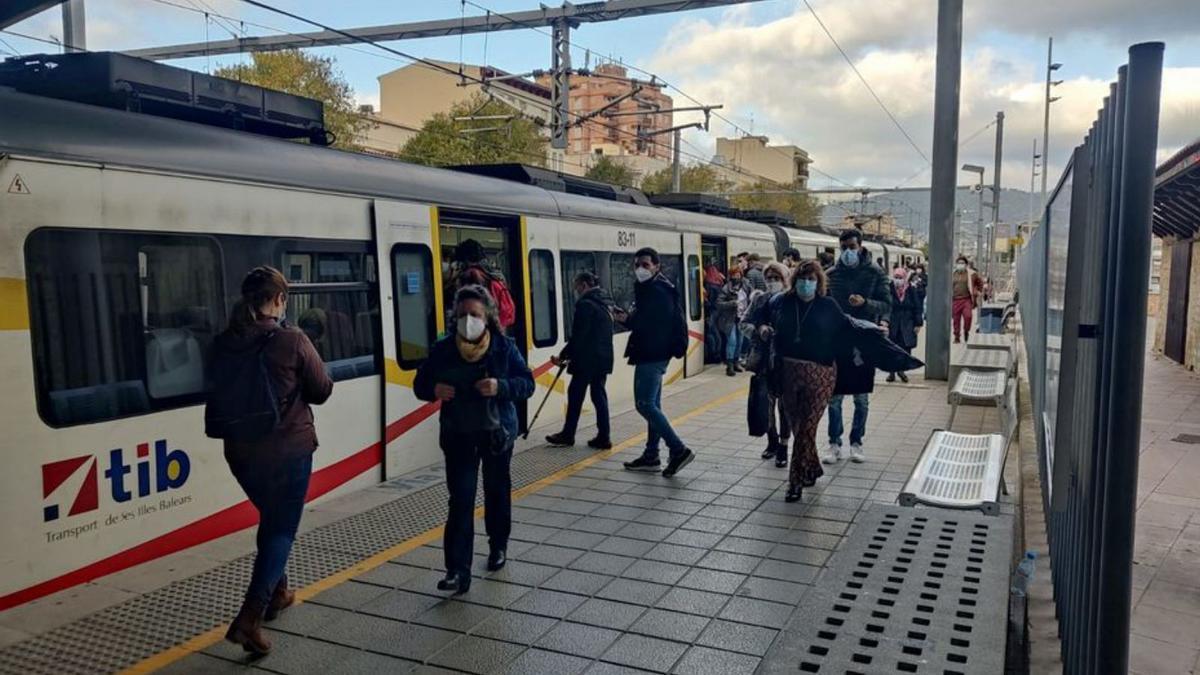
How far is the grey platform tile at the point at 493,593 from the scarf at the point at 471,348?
3.80ft

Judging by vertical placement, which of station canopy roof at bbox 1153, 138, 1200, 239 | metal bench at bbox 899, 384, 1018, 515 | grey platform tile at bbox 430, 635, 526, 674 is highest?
station canopy roof at bbox 1153, 138, 1200, 239

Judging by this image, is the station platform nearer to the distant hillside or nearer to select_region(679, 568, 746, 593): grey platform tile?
select_region(679, 568, 746, 593): grey platform tile

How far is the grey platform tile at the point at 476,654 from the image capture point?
12.3ft

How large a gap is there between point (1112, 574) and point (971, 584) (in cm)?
164

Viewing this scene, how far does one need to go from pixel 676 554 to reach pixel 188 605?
99.4 inches

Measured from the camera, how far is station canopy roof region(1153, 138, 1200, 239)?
9.29m

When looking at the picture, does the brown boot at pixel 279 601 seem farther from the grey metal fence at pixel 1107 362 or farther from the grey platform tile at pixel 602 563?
the grey metal fence at pixel 1107 362

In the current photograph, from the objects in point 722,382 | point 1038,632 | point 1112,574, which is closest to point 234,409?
point 1112,574

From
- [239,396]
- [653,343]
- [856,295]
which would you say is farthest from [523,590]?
[856,295]

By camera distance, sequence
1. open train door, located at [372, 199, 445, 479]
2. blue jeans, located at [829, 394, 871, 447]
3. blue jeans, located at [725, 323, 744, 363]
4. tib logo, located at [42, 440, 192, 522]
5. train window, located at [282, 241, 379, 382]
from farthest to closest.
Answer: blue jeans, located at [725, 323, 744, 363] → blue jeans, located at [829, 394, 871, 447] → open train door, located at [372, 199, 445, 479] → train window, located at [282, 241, 379, 382] → tib logo, located at [42, 440, 192, 522]

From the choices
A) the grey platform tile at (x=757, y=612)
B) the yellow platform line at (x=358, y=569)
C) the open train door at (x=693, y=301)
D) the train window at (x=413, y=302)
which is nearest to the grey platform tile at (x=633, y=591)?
the grey platform tile at (x=757, y=612)

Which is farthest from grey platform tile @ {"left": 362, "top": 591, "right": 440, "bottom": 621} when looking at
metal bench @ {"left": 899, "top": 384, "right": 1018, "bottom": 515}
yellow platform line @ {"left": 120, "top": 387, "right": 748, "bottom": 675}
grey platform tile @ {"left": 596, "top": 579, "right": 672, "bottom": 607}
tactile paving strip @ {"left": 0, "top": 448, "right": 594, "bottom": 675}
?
metal bench @ {"left": 899, "top": 384, "right": 1018, "bottom": 515}

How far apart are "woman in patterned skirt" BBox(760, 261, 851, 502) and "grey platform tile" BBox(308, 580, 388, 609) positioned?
115 inches

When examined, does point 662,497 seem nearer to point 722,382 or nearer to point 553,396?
point 553,396
